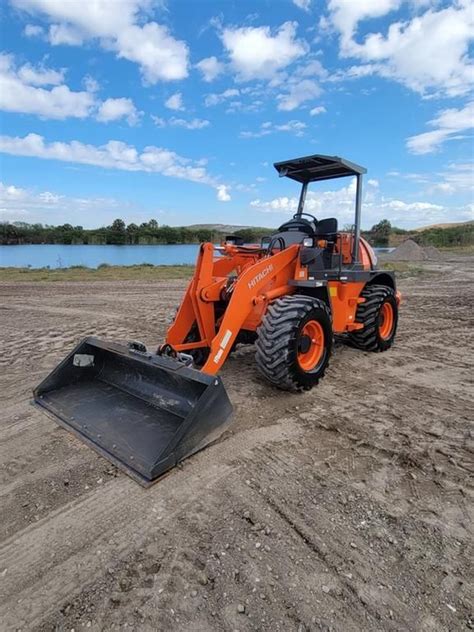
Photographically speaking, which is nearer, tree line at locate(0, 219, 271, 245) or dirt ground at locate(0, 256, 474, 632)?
dirt ground at locate(0, 256, 474, 632)

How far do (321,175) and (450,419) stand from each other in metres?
4.01

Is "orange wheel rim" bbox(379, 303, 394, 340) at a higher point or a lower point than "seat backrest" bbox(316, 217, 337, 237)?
lower

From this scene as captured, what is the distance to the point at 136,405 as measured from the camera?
12.5 feet

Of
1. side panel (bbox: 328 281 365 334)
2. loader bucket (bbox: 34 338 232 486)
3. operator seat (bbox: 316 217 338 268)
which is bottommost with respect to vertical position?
loader bucket (bbox: 34 338 232 486)

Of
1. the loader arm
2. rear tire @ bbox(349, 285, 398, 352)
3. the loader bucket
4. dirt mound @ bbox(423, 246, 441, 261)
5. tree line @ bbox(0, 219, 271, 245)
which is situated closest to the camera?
the loader bucket

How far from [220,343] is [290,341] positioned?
0.70m

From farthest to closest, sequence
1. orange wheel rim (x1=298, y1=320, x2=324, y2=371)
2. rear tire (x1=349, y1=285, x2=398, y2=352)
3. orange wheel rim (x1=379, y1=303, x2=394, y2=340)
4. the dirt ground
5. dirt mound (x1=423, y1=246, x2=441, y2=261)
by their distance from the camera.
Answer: dirt mound (x1=423, y1=246, x2=441, y2=261) < orange wheel rim (x1=379, y1=303, x2=394, y2=340) < rear tire (x1=349, y1=285, x2=398, y2=352) < orange wheel rim (x1=298, y1=320, x2=324, y2=371) < the dirt ground

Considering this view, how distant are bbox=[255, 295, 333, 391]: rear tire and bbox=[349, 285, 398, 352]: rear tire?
159 centimetres

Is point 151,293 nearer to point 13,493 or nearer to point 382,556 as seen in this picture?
point 13,493

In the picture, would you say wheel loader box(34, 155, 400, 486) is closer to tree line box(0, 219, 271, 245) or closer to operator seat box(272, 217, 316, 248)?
operator seat box(272, 217, 316, 248)

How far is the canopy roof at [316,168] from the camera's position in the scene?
5504 millimetres

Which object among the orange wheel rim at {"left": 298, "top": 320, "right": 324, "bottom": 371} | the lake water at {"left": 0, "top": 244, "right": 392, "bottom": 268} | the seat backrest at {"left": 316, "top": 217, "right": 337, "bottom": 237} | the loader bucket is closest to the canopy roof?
the seat backrest at {"left": 316, "top": 217, "right": 337, "bottom": 237}

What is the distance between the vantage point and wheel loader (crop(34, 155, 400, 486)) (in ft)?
10.8

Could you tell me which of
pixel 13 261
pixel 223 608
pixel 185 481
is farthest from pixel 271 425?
pixel 13 261
